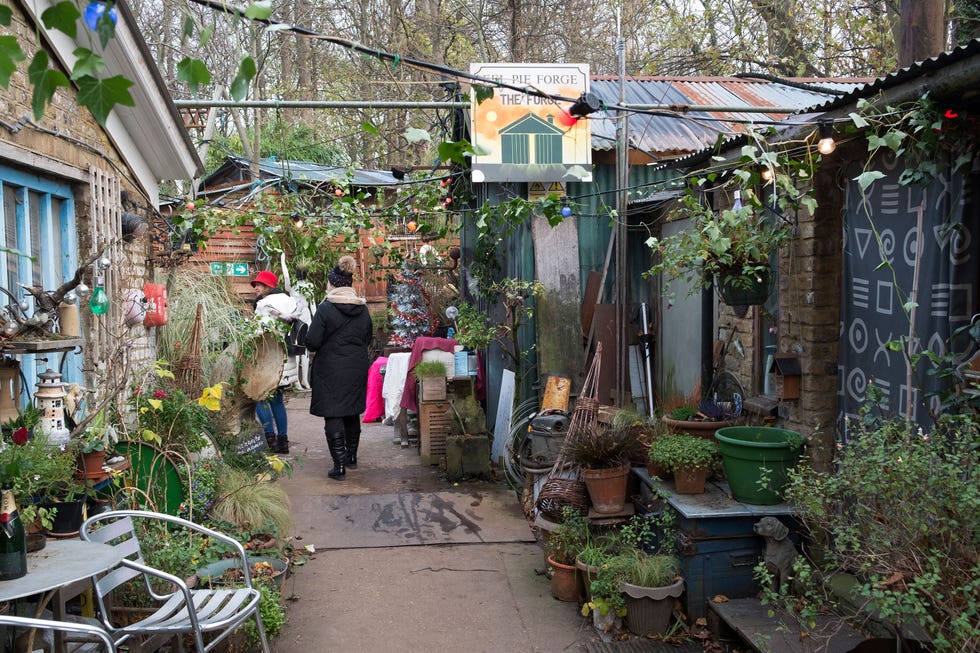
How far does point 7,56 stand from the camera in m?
1.62

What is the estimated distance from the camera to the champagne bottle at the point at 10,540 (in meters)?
2.82

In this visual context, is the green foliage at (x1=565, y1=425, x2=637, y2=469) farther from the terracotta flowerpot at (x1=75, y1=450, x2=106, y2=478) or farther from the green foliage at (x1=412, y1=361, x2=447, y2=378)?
the green foliage at (x1=412, y1=361, x2=447, y2=378)

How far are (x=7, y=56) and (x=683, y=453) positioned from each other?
4024mm

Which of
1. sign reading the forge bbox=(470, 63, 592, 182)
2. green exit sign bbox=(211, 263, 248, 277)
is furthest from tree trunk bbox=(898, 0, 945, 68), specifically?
green exit sign bbox=(211, 263, 248, 277)

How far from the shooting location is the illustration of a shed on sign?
283 inches

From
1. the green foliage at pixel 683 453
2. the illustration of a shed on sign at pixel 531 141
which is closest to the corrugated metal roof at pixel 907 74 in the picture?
the green foliage at pixel 683 453

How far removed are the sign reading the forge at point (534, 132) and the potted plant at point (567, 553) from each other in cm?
333

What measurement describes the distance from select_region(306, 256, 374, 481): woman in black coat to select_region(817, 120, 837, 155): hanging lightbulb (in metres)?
4.71

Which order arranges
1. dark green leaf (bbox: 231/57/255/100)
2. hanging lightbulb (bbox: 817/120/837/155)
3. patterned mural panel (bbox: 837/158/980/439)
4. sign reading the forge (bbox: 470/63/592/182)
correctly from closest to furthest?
dark green leaf (bbox: 231/57/255/100), patterned mural panel (bbox: 837/158/980/439), hanging lightbulb (bbox: 817/120/837/155), sign reading the forge (bbox: 470/63/592/182)

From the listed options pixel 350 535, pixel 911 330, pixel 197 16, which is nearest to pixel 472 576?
pixel 350 535

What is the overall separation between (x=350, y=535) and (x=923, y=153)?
4554 millimetres

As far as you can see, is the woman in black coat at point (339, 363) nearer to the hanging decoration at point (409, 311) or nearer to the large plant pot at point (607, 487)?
the hanging decoration at point (409, 311)

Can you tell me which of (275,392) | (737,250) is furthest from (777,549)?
(275,392)

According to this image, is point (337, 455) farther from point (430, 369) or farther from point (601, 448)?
point (601, 448)
